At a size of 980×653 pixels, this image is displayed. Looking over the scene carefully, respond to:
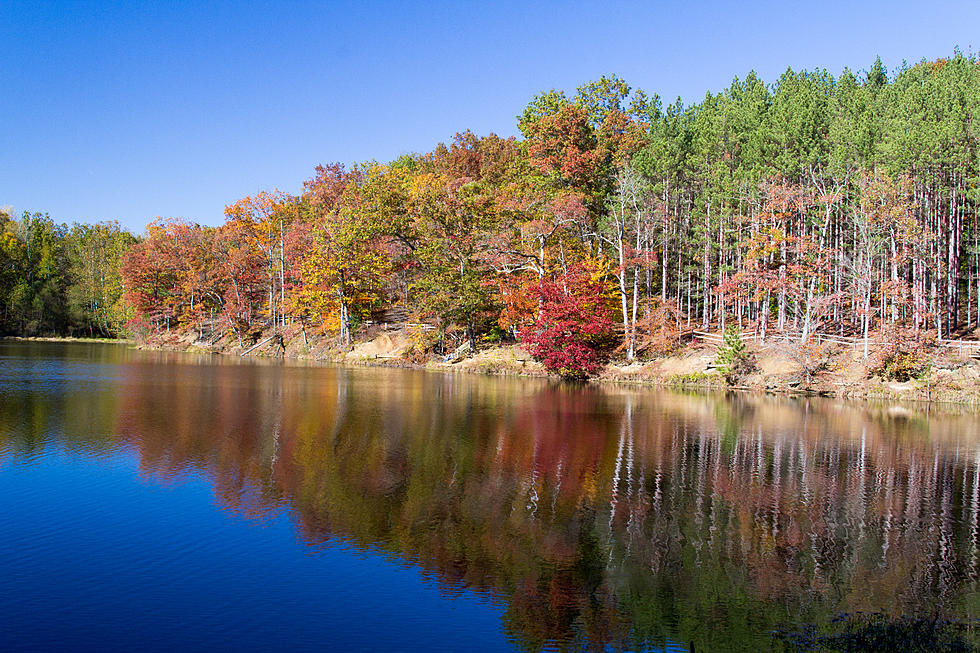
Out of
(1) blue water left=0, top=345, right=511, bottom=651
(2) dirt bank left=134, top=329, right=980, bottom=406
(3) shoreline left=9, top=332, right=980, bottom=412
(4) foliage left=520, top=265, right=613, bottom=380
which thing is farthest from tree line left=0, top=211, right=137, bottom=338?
(1) blue water left=0, top=345, right=511, bottom=651

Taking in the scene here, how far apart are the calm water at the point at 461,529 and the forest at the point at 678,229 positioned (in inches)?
739

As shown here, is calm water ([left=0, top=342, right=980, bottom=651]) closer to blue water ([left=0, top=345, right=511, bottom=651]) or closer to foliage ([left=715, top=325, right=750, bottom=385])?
blue water ([left=0, top=345, right=511, bottom=651])

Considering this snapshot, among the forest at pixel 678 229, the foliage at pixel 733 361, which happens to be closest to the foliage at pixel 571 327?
the forest at pixel 678 229

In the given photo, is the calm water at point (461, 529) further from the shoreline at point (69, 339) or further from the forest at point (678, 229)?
the shoreline at point (69, 339)

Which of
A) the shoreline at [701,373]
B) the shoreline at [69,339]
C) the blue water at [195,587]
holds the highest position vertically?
the shoreline at [69,339]

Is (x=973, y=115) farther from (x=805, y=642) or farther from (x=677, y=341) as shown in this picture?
(x=805, y=642)

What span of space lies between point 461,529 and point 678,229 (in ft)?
150

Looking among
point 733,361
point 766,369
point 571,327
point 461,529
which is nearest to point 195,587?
point 461,529

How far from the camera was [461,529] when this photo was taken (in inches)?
546

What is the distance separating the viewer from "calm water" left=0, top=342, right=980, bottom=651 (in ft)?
32.8

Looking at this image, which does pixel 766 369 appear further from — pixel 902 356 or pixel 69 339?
pixel 69 339

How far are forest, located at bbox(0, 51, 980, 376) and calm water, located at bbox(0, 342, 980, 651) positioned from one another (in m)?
18.8

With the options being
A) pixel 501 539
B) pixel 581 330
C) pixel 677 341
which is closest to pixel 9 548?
pixel 501 539

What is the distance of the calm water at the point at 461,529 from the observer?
1001 centimetres
